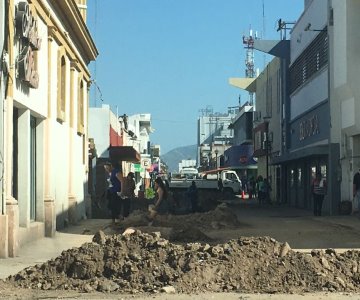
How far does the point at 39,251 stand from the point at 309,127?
1928 cm

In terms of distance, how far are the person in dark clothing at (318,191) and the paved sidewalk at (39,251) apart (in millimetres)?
10054

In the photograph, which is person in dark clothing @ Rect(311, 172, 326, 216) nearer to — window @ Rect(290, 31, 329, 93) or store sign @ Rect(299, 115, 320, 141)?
store sign @ Rect(299, 115, 320, 141)

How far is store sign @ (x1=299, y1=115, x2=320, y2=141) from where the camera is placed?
28.0 metres

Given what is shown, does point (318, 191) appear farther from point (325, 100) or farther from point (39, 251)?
point (39, 251)

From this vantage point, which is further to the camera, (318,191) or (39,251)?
(318,191)

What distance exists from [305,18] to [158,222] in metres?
16.8

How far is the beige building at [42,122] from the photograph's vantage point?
1216 centimetres

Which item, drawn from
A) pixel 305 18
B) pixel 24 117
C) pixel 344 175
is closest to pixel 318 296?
pixel 24 117

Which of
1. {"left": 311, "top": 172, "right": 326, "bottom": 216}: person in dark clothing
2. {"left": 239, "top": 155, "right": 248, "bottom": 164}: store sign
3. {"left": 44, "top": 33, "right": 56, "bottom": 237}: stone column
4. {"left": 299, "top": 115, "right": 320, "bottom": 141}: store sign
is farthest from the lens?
{"left": 239, "top": 155, "right": 248, "bottom": 164}: store sign

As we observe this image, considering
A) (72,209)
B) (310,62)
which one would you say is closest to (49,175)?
(72,209)

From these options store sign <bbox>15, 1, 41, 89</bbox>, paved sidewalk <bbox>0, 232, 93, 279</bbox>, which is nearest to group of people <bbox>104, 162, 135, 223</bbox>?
paved sidewalk <bbox>0, 232, 93, 279</bbox>

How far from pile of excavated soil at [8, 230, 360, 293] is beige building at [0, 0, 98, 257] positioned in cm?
271

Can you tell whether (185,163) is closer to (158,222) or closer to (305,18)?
(305,18)

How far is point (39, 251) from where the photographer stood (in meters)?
12.9
